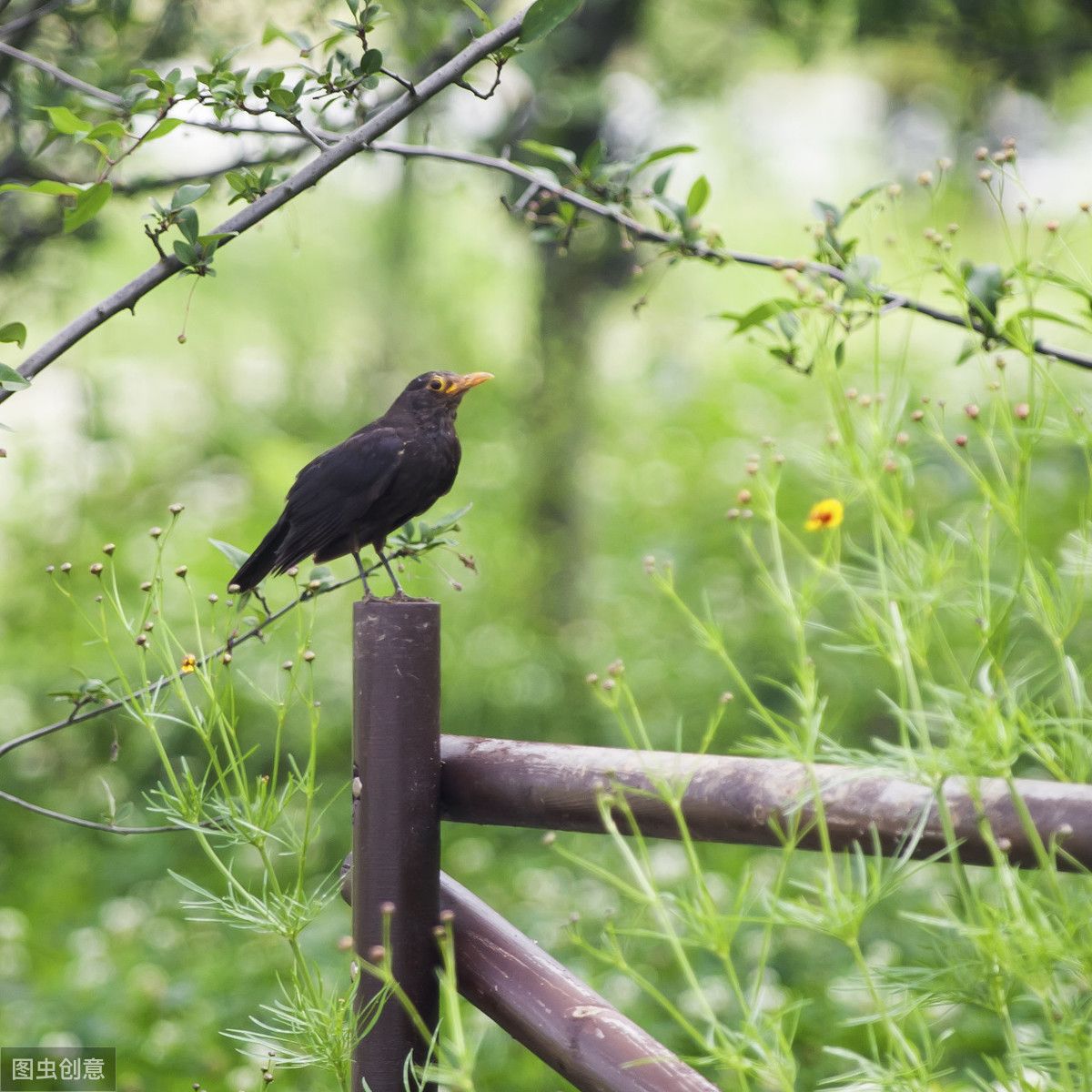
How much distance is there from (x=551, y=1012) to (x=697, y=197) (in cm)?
101

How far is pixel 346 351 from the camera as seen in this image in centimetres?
709

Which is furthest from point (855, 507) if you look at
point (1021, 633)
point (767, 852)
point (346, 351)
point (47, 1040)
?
point (47, 1040)

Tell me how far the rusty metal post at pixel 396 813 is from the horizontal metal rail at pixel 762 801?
2.3 inches

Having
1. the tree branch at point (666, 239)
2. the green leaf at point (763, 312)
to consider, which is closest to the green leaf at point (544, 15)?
the tree branch at point (666, 239)

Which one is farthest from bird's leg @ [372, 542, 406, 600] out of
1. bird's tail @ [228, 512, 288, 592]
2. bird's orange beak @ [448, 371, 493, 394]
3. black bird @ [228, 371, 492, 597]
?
bird's orange beak @ [448, 371, 493, 394]

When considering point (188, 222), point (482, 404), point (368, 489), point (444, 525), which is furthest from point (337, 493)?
point (482, 404)

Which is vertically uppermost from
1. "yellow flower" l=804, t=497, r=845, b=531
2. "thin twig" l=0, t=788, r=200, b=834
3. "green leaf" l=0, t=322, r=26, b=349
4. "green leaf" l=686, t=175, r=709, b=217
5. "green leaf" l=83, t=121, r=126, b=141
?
"green leaf" l=686, t=175, r=709, b=217

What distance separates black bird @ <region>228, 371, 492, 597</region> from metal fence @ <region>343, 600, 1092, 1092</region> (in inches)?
12.5

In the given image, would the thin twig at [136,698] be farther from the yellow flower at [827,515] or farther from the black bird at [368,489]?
the yellow flower at [827,515]

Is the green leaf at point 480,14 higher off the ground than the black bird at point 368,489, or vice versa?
the green leaf at point 480,14

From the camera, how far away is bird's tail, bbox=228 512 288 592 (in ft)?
5.38

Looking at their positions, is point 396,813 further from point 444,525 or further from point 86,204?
point 86,204

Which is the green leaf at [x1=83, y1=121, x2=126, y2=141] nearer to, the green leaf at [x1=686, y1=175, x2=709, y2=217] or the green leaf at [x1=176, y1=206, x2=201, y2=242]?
the green leaf at [x1=176, y1=206, x2=201, y2=242]

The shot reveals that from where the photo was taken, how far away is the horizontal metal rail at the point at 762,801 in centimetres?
97
